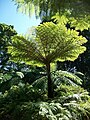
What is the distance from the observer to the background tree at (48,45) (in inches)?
305

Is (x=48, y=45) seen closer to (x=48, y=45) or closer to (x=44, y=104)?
(x=48, y=45)

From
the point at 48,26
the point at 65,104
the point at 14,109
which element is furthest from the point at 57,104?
the point at 48,26

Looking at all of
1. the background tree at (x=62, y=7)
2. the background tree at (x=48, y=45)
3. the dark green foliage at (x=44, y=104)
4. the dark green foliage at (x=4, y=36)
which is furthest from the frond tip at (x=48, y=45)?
the dark green foliage at (x=4, y=36)

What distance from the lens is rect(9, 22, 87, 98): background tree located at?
775cm

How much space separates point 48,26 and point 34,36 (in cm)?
58

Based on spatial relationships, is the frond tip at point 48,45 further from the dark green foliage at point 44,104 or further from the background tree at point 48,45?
the dark green foliage at point 44,104

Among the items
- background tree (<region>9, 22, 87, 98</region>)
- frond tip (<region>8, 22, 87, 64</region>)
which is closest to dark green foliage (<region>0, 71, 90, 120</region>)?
background tree (<region>9, 22, 87, 98</region>)

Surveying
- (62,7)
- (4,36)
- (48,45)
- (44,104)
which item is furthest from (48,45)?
(4,36)

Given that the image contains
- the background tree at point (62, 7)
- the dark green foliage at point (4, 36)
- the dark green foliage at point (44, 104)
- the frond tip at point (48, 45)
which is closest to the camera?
the background tree at point (62, 7)

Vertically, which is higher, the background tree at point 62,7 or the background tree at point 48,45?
the background tree at point 62,7

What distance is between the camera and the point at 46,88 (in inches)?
328

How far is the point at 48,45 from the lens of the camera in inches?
313

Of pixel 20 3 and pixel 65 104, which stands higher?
pixel 20 3

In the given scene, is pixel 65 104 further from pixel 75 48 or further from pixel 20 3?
pixel 20 3
